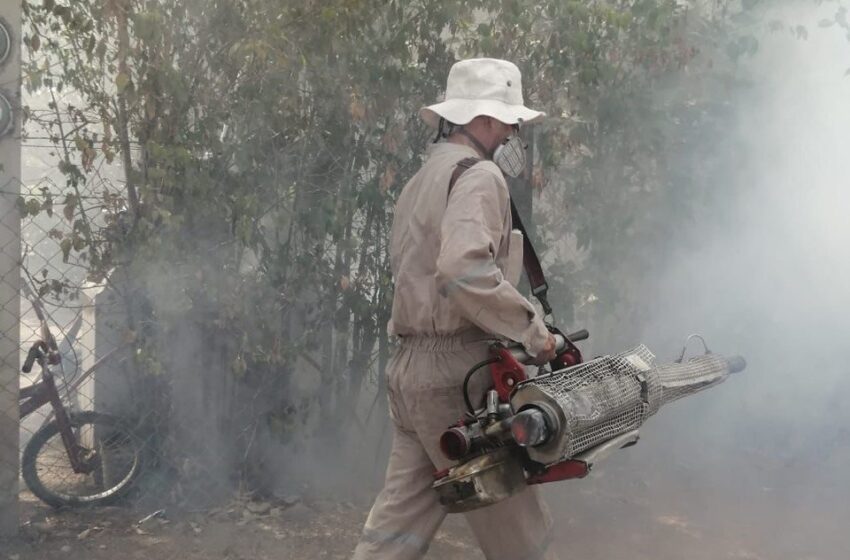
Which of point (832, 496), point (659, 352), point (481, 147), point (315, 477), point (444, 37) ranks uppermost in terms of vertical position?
point (444, 37)

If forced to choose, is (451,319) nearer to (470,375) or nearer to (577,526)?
(470,375)

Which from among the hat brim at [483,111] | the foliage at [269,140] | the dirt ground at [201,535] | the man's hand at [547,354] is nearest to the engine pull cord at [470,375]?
the man's hand at [547,354]

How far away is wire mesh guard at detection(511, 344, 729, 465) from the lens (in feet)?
9.20

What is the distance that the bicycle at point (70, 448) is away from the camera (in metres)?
4.76

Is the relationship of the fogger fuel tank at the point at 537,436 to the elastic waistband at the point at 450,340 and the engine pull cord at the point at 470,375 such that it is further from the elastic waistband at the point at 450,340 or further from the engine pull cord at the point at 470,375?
the elastic waistband at the point at 450,340

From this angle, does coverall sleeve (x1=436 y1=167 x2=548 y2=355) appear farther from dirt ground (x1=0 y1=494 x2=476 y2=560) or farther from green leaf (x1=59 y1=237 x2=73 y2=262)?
green leaf (x1=59 y1=237 x2=73 y2=262)

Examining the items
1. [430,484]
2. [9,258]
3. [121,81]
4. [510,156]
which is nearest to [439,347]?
[430,484]

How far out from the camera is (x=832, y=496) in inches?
224

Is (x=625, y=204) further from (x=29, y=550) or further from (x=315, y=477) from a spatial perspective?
(x=29, y=550)

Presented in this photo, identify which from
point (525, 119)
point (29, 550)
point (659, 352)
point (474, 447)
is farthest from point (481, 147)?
point (659, 352)

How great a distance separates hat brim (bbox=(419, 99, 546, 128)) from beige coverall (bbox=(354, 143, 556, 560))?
111 mm

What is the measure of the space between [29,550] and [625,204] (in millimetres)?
3895

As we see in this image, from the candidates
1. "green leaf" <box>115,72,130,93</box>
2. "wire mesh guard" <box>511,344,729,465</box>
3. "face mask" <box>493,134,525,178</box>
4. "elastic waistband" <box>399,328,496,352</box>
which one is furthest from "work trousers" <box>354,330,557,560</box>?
"green leaf" <box>115,72,130,93</box>

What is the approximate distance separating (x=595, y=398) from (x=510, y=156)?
0.92 metres
